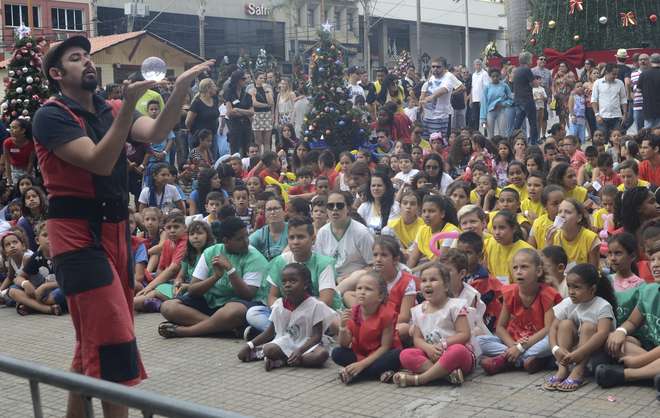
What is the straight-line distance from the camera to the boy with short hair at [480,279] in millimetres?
7246

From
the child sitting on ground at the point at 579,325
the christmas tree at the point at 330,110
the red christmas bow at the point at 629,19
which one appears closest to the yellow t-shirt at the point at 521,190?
the child sitting on ground at the point at 579,325

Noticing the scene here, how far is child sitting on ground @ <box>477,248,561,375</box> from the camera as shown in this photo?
652 cm

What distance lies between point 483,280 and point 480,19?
248ft

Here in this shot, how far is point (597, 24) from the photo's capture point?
74.7 feet

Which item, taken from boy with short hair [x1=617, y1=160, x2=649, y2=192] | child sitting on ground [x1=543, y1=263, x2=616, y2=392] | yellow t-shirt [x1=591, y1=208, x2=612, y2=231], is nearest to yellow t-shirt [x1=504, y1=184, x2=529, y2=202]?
boy with short hair [x1=617, y1=160, x2=649, y2=192]

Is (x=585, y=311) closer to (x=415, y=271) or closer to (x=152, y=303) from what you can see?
(x=415, y=271)

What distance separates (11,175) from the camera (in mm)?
13883

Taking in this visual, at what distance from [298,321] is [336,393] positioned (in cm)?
87

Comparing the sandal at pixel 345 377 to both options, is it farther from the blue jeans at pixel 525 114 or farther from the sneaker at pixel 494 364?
the blue jeans at pixel 525 114

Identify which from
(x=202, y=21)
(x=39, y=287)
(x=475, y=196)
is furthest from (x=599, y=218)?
(x=202, y=21)

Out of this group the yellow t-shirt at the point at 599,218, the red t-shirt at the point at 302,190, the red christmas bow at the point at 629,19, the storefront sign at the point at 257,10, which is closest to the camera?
the yellow t-shirt at the point at 599,218

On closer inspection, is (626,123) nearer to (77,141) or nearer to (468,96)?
(468,96)

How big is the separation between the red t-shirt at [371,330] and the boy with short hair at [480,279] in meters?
0.85

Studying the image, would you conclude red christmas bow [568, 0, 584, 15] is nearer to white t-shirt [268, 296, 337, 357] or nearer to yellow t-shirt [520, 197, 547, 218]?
yellow t-shirt [520, 197, 547, 218]
